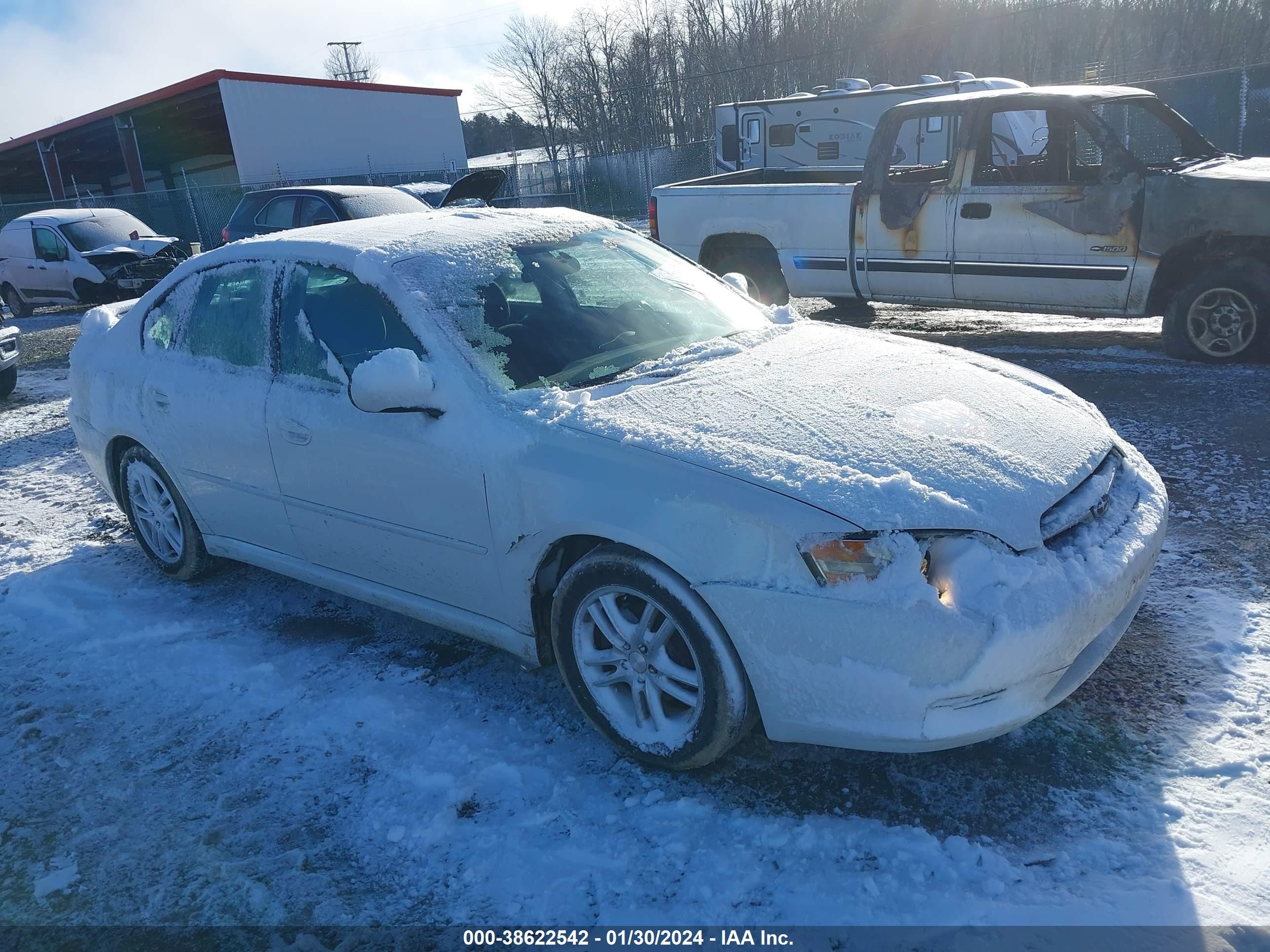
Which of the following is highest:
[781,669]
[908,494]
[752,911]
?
[908,494]

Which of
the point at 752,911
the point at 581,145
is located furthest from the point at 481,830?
the point at 581,145

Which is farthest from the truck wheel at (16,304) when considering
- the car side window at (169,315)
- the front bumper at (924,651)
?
the front bumper at (924,651)

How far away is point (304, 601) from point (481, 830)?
1985mm

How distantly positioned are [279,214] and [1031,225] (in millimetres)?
9436

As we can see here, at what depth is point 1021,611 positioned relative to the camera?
2.24 meters

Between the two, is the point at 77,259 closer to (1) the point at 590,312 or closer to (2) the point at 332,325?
(2) the point at 332,325

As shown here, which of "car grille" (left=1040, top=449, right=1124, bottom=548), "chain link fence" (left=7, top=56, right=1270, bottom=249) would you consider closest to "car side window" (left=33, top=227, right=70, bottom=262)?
"chain link fence" (left=7, top=56, right=1270, bottom=249)

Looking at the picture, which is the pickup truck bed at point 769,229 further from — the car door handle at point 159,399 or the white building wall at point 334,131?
the white building wall at point 334,131

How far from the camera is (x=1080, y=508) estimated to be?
2.59 metres

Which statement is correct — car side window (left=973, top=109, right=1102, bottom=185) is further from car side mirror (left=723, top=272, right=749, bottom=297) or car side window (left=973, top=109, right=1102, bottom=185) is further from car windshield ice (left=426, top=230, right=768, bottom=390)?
car windshield ice (left=426, top=230, right=768, bottom=390)

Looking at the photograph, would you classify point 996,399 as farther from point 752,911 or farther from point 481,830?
point 481,830

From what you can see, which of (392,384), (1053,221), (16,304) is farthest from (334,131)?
(392,384)

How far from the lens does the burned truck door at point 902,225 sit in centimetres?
731

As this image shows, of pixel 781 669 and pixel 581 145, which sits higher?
pixel 581 145
